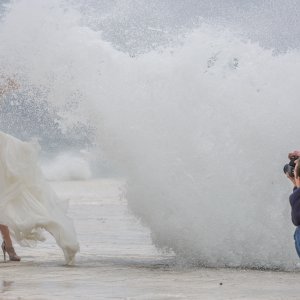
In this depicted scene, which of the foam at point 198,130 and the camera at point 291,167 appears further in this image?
the foam at point 198,130

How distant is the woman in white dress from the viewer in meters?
10.1

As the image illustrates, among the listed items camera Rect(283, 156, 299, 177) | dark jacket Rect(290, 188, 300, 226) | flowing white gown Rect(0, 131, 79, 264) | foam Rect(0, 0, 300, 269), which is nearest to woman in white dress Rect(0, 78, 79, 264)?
flowing white gown Rect(0, 131, 79, 264)

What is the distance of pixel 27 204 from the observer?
33.9 ft

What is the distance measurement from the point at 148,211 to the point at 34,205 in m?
1.17

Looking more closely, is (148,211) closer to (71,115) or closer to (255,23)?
(71,115)

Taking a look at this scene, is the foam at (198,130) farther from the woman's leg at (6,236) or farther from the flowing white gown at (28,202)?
the woman's leg at (6,236)

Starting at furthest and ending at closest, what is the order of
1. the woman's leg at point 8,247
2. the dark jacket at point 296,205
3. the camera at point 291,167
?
the woman's leg at point 8,247
the camera at point 291,167
the dark jacket at point 296,205

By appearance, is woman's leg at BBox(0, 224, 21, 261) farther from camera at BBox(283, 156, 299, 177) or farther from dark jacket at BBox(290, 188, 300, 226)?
dark jacket at BBox(290, 188, 300, 226)

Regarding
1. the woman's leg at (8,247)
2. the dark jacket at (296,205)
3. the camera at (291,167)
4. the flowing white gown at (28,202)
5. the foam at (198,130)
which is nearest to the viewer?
the dark jacket at (296,205)

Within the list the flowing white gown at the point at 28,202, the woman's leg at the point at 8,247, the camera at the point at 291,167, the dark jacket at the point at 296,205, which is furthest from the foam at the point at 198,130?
the dark jacket at the point at 296,205

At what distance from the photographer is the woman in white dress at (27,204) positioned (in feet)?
33.3

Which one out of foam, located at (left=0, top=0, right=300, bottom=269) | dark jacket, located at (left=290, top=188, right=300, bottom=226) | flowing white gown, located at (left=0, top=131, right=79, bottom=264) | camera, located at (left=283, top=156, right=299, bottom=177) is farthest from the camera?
flowing white gown, located at (left=0, top=131, right=79, bottom=264)

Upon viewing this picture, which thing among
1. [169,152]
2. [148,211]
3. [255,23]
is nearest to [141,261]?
[148,211]

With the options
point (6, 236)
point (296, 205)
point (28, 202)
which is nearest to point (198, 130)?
point (28, 202)
